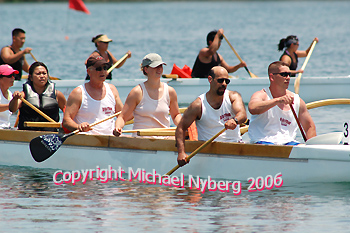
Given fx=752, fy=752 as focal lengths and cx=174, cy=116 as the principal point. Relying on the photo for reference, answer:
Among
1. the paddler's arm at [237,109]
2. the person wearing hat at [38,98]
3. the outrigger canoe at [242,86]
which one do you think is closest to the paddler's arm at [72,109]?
the person wearing hat at [38,98]

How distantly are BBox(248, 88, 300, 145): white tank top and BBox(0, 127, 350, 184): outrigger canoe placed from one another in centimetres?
26

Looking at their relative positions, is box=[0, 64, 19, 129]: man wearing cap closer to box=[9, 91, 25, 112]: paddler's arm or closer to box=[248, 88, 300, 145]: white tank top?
box=[9, 91, 25, 112]: paddler's arm

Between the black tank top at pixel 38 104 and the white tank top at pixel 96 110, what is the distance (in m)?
0.74

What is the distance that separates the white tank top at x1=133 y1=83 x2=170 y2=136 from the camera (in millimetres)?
9906

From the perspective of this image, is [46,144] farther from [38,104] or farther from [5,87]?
[5,87]

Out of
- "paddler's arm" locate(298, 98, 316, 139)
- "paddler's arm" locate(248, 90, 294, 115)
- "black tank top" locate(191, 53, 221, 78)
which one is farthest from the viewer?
"black tank top" locate(191, 53, 221, 78)

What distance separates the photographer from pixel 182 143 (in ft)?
30.3

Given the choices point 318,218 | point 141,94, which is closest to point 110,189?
point 141,94

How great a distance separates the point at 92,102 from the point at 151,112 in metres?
0.88

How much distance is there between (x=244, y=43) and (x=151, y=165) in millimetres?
28743

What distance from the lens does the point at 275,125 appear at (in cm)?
945

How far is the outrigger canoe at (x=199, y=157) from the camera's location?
9164mm

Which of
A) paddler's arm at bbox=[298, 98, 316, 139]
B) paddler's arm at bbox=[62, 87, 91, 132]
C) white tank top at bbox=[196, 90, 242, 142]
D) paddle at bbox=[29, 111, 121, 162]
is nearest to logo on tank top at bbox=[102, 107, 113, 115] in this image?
paddle at bbox=[29, 111, 121, 162]

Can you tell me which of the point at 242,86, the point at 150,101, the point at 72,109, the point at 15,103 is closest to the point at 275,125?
the point at 150,101
